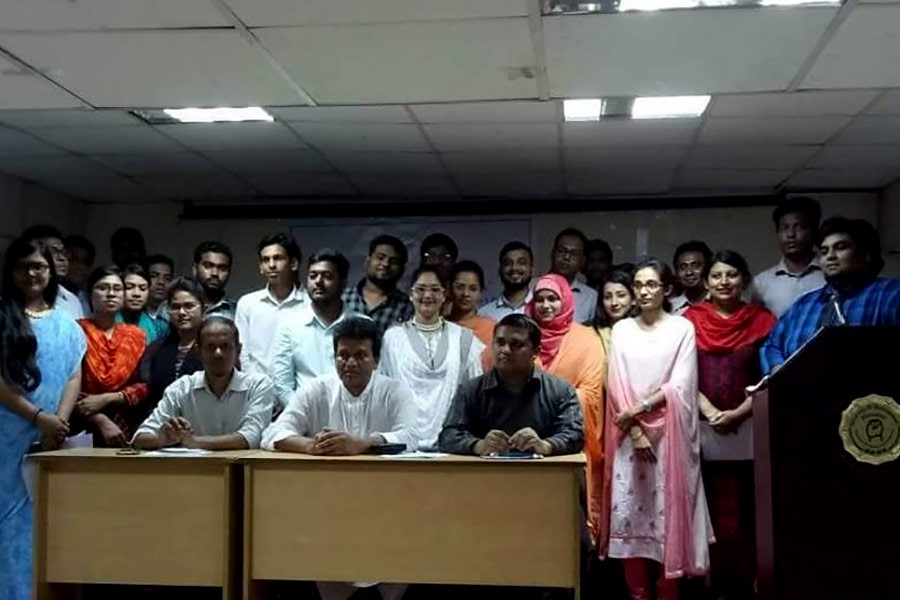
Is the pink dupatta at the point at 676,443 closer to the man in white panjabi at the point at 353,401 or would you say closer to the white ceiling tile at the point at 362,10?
the man in white panjabi at the point at 353,401

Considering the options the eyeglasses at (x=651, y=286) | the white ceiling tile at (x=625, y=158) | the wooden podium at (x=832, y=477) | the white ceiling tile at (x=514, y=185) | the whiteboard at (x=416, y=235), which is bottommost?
the wooden podium at (x=832, y=477)

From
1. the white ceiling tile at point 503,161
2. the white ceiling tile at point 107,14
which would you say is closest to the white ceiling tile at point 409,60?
the white ceiling tile at point 107,14

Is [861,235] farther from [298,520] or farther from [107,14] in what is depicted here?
[107,14]

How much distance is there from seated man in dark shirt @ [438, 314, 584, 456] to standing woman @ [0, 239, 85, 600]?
1.69 meters

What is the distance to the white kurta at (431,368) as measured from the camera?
392 centimetres

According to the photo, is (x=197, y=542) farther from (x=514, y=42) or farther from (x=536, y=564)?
(x=514, y=42)

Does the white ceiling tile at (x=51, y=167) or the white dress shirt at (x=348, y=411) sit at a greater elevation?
the white ceiling tile at (x=51, y=167)

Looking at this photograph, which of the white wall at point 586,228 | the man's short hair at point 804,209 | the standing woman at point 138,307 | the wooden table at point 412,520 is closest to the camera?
the wooden table at point 412,520

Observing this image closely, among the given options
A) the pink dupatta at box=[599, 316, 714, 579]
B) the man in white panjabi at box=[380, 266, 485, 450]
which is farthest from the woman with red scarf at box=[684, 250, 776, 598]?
the man in white panjabi at box=[380, 266, 485, 450]

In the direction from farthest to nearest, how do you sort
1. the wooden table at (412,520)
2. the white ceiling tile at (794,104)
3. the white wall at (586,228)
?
the white wall at (586,228) < the white ceiling tile at (794,104) < the wooden table at (412,520)

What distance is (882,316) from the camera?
353 centimetres

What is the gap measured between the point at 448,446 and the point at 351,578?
1.86 ft

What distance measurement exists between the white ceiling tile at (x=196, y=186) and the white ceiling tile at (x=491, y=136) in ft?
5.56

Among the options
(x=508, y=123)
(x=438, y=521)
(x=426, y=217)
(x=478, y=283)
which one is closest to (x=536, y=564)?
(x=438, y=521)
